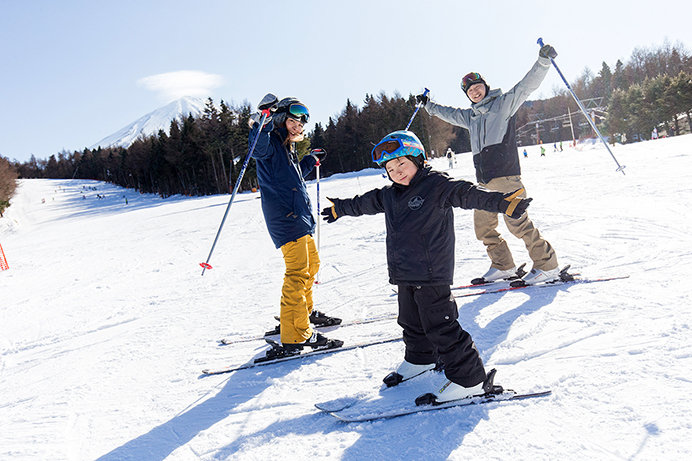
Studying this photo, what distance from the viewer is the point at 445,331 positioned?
236cm

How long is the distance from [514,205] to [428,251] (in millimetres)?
562

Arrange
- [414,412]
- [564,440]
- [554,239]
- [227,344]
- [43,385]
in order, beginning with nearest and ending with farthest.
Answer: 1. [564,440]
2. [414,412]
3. [43,385]
4. [227,344]
5. [554,239]

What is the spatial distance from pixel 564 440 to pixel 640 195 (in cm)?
776

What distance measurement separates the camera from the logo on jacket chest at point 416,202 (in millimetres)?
2473

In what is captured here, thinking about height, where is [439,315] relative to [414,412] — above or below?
above

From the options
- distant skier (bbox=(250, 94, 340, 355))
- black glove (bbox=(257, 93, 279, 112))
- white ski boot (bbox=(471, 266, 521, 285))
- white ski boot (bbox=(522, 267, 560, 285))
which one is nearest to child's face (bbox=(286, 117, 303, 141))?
distant skier (bbox=(250, 94, 340, 355))

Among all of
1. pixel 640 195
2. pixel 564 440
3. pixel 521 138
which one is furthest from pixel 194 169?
pixel 521 138

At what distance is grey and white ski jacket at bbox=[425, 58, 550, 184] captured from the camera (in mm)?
4098

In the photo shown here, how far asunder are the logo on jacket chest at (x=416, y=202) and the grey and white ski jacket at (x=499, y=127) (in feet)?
7.20

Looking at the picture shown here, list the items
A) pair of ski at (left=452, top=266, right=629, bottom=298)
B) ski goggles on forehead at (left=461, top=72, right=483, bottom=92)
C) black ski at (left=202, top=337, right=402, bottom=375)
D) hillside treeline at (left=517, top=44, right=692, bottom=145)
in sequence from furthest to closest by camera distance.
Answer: hillside treeline at (left=517, top=44, right=692, bottom=145)
ski goggles on forehead at (left=461, top=72, right=483, bottom=92)
pair of ski at (left=452, top=266, right=629, bottom=298)
black ski at (left=202, top=337, right=402, bottom=375)

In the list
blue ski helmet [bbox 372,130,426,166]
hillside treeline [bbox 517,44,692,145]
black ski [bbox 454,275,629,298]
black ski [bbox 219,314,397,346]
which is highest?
hillside treeline [bbox 517,44,692,145]

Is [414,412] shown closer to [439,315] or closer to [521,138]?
[439,315]

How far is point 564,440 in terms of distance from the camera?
1.88m

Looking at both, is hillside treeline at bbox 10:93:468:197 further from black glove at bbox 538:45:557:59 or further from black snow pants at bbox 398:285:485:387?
black snow pants at bbox 398:285:485:387
